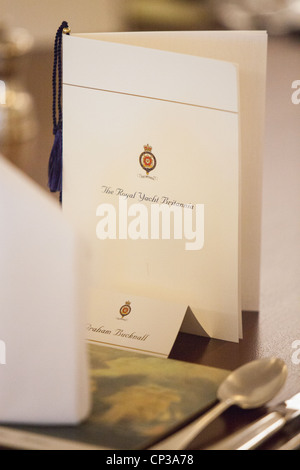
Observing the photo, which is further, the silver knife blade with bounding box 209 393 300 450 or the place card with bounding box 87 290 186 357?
the place card with bounding box 87 290 186 357

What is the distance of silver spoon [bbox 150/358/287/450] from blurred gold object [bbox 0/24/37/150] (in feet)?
3.79

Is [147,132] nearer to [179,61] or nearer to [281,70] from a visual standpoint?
[179,61]

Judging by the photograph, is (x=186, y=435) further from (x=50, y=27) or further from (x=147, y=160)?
(x=50, y=27)

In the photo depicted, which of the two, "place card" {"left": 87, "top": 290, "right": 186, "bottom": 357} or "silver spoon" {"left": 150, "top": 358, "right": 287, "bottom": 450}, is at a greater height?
"place card" {"left": 87, "top": 290, "right": 186, "bottom": 357}

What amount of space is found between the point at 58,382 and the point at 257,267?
37 centimetres

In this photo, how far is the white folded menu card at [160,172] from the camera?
62 centimetres

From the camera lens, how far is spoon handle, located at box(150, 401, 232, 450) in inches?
16.1

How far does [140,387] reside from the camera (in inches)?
19.6

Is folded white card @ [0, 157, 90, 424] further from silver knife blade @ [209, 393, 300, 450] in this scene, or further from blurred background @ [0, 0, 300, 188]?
blurred background @ [0, 0, 300, 188]

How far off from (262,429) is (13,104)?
1.51 metres

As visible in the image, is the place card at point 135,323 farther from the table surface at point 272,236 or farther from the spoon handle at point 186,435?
the spoon handle at point 186,435

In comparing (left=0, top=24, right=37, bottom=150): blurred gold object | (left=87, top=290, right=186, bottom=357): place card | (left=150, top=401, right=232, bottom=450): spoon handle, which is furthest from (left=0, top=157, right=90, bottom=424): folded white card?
(left=0, top=24, right=37, bottom=150): blurred gold object

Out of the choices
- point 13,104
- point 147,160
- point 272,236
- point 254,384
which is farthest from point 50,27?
point 254,384

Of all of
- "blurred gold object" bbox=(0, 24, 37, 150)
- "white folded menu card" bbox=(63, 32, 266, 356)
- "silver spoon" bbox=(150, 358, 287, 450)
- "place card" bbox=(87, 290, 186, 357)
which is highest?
"blurred gold object" bbox=(0, 24, 37, 150)
